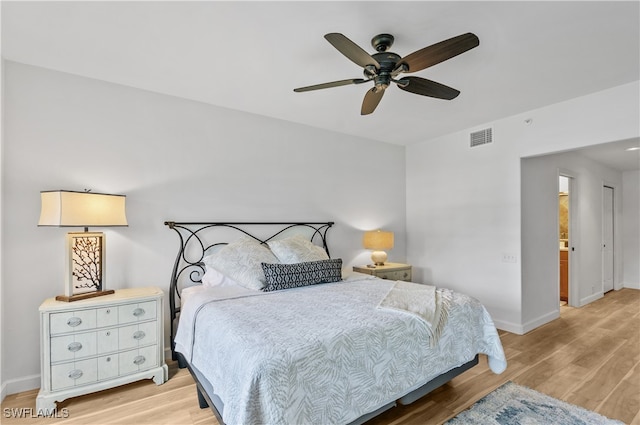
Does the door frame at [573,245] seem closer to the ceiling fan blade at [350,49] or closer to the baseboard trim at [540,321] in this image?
the baseboard trim at [540,321]

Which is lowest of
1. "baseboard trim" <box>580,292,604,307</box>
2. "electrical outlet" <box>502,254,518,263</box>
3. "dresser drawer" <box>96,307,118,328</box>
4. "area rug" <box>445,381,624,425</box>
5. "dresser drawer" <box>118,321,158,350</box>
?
"baseboard trim" <box>580,292,604,307</box>

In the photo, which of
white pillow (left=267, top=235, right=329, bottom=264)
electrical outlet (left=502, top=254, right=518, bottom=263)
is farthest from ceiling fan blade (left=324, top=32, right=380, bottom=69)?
electrical outlet (left=502, top=254, right=518, bottom=263)

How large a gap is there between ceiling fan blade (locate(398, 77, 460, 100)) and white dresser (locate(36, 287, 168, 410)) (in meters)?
2.60

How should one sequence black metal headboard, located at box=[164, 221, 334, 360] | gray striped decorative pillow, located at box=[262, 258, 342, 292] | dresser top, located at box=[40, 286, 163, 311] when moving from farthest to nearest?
A: 1. black metal headboard, located at box=[164, 221, 334, 360]
2. gray striped decorative pillow, located at box=[262, 258, 342, 292]
3. dresser top, located at box=[40, 286, 163, 311]

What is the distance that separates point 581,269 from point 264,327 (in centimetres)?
554

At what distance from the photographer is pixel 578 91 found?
310cm

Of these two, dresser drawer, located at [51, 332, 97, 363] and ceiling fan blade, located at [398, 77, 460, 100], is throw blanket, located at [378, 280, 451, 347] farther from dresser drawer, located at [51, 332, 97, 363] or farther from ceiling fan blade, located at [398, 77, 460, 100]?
dresser drawer, located at [51, 332, 97, 363]

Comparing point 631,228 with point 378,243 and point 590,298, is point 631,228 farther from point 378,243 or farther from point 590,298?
point 378,243

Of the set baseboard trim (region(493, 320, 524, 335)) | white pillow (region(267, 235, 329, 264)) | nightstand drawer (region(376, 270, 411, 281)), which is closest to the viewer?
white pillow (region(267, 235, 329, 264))

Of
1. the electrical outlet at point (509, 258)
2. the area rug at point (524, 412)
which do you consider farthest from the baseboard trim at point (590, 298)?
the area rug at point (524, 412)

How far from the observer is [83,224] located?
94.3 inches

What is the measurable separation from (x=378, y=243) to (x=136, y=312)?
9.57 ft

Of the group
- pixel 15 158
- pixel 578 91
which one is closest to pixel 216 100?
pixel 15 158

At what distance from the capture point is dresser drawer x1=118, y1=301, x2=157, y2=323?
2510mm
